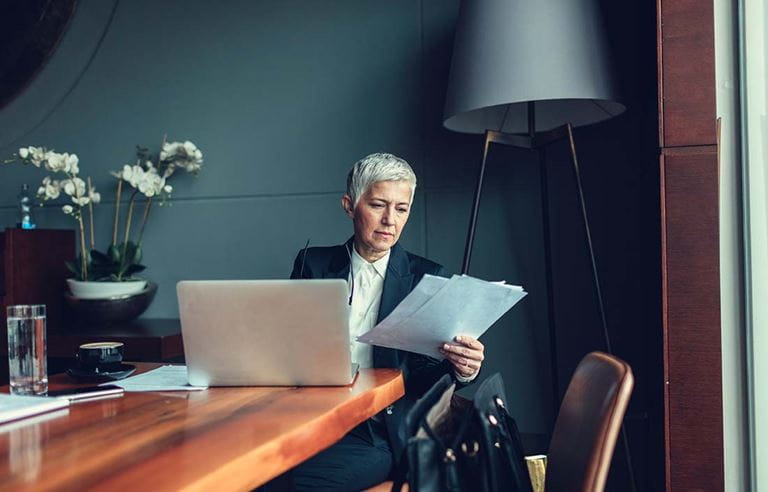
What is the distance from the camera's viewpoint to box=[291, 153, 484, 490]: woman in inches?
69.7

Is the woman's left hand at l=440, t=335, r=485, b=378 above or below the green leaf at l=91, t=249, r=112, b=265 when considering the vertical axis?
below

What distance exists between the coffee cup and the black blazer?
0.63 m

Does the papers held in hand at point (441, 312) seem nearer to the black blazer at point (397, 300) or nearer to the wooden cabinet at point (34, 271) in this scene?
the black blazer at point (397, 300)

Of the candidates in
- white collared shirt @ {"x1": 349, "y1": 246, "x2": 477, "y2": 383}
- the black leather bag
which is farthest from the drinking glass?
white collared shirt @ {"x1": 349, "y1": 246, "x2": 477, "y2": 383}

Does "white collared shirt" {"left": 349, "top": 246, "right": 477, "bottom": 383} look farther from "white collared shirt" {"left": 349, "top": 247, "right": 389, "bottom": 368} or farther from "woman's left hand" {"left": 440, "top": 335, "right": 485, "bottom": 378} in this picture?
"woman's left hand" {"left": 440, "top": 335, "right": 485, "bottom": 378}

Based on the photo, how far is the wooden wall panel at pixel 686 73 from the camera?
5.55 ft

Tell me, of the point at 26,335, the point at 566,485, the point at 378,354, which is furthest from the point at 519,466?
the point at 26,335

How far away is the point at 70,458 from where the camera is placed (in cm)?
94

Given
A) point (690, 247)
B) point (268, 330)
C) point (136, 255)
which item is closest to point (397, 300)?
point (268, 330)

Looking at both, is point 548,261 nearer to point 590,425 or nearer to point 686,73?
point 686,73

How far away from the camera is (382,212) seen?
81.0 inches

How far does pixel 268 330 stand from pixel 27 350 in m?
0.48

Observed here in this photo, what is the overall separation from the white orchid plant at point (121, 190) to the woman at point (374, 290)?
120 cm

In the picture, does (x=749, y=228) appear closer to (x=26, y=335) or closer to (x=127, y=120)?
(x=26, y=335)
